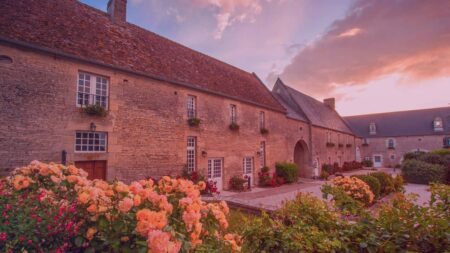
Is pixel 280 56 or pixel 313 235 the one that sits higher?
pixel 280 56

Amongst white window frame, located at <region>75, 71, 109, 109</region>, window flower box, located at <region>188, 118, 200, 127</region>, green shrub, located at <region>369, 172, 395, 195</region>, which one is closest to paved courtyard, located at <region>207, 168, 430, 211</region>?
green shrub, located at <region>369, 172, 395, 195</region>

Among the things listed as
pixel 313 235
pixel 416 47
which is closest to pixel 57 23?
pixel 313 235

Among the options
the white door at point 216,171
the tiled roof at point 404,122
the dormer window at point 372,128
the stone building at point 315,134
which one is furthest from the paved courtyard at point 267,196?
the dormer window at point 372,128

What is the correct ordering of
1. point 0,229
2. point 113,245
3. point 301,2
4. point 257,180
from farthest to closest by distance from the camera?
point 257,180 < point 301,2 < point 0,229 < point 113,245

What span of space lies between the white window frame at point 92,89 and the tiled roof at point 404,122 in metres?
41.4

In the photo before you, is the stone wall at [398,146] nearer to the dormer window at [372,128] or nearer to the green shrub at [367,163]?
the dormer window at [372,128]

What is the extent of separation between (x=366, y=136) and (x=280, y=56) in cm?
3473

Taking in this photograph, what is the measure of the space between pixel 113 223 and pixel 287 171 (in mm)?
16877

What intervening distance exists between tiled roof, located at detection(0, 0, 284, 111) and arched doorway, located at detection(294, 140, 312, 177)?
28.7 feet

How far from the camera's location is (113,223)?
1.90 metres

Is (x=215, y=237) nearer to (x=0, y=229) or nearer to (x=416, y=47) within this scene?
(x=0, y=229)

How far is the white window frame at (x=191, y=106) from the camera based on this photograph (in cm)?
1230

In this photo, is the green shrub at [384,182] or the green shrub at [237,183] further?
the green shrub at [237,183]

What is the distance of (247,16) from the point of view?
9781mm
